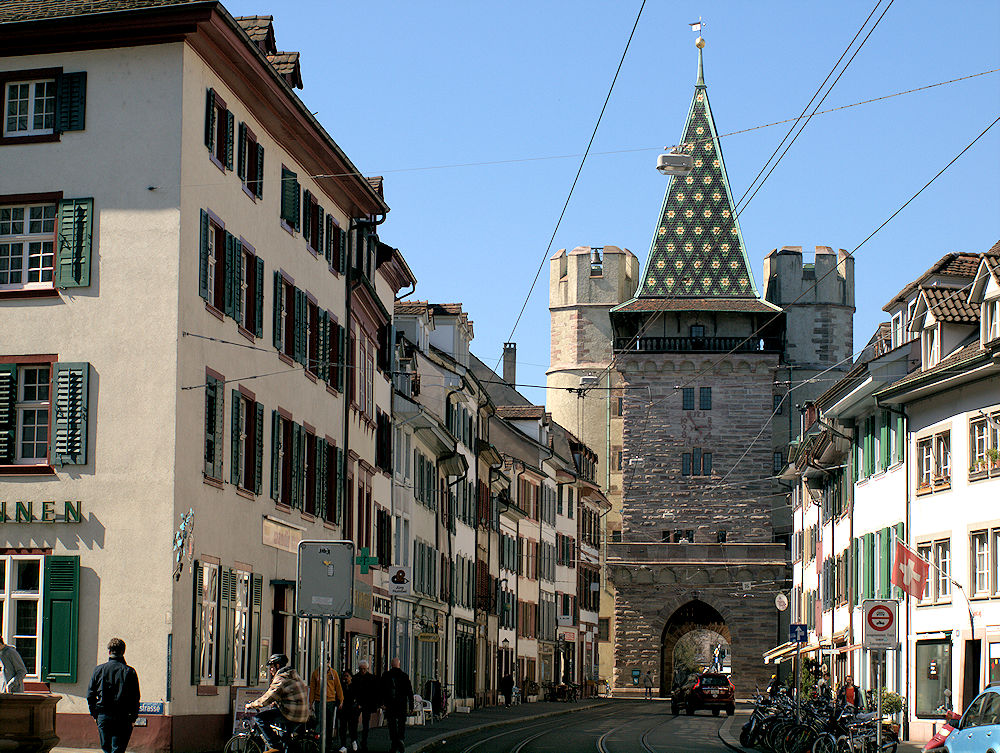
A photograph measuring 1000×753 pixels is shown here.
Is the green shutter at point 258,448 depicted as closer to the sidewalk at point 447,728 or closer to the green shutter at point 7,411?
the sidewalk at point 447,728

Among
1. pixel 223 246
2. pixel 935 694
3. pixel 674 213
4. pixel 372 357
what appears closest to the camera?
pixel 223 246

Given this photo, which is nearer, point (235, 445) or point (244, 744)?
point (244, 744)

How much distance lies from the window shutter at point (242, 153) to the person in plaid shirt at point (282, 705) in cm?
1124

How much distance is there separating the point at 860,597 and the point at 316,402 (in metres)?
16.2

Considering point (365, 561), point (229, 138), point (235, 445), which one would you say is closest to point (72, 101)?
point (229, 138)

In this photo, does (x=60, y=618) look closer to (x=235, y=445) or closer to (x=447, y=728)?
(x=235, y=445)

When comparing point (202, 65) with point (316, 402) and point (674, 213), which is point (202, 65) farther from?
point (674, 213)

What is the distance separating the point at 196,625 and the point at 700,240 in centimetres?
7210

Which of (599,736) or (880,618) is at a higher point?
(880,618)

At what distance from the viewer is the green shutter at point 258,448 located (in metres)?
26.9

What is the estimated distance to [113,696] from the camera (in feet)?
57.2

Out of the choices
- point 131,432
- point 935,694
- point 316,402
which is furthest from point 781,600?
point 131,432

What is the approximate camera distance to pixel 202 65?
2411cm

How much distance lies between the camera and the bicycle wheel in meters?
18.4
